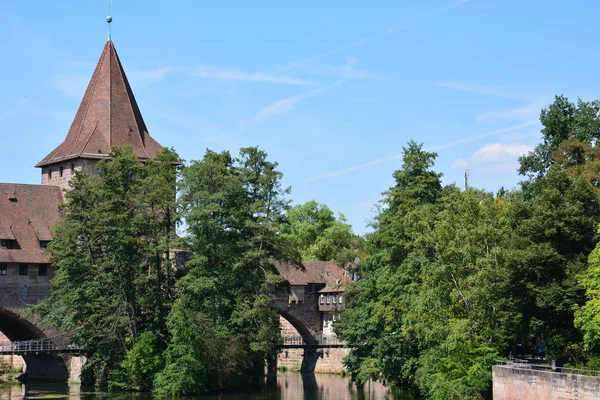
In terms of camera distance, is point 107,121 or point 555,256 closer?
point 555,256

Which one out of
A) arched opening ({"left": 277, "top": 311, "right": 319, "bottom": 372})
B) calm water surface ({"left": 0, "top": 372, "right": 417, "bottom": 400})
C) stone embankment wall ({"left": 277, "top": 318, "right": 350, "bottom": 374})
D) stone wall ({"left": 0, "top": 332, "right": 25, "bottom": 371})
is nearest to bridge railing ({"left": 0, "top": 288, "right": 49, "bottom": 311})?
calm water surface ({"left": 0, "top": 372, "right": 417, "bottom": 400})

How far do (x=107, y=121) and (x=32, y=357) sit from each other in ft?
45.0

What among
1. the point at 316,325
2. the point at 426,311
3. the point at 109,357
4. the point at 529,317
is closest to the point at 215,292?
the point at 109,357

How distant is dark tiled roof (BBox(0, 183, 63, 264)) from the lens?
53344 millimetres

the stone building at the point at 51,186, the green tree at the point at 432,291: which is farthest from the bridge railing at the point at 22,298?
the green tree at the point at 432,291

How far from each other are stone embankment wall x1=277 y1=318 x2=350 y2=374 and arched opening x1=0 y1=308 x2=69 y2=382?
16.4 meters

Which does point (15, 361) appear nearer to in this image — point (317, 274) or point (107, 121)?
point (107, 121)

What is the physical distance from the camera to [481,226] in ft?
120

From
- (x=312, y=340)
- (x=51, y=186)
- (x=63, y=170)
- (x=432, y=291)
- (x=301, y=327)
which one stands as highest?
(x=63, y=170)

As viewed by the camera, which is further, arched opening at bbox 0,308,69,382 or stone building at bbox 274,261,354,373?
stone building at bbox 274,261,354,373

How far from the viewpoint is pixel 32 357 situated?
57719 mm

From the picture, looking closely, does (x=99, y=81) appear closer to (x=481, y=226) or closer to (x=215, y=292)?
(x=215, y=292)

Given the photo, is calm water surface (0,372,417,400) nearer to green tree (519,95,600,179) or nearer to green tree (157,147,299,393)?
green tree (157,147,299,393)

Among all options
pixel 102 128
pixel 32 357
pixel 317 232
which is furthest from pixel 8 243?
pixel 317 232
